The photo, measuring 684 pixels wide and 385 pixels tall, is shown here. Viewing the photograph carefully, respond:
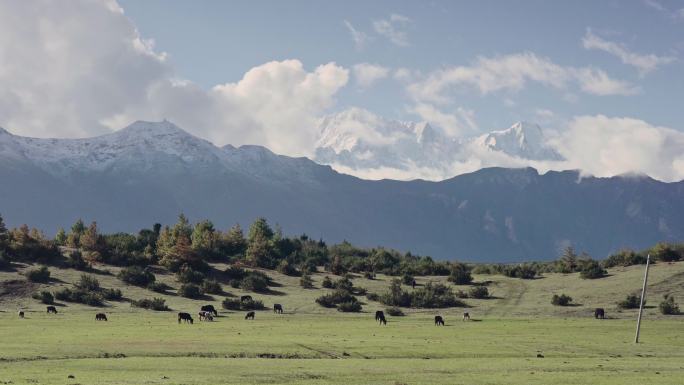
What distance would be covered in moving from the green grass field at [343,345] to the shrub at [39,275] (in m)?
1.90

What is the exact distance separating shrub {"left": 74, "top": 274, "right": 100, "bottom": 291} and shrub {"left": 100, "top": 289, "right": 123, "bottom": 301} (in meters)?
2.07

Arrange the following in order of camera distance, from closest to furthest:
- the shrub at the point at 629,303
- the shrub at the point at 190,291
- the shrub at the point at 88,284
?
the shrub at the point at 629,303 → the shrub at the point at 88,284 → the shrub at the point at 190,291

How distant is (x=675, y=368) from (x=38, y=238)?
312 feet

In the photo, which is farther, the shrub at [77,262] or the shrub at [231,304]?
the shrub at [77,262]

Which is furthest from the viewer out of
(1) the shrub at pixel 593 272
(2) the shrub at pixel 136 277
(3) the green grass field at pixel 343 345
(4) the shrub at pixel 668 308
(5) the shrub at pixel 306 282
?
(1) the shrub at pixel 593 272

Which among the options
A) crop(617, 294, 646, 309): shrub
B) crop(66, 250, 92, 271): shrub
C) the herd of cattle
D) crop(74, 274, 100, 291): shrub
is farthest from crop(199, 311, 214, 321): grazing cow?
crop(617, 294, 646, 309): shrub

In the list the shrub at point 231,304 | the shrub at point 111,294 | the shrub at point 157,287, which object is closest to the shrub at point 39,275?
the shrub at point 111,294

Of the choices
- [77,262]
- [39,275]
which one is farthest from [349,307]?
[77,262]

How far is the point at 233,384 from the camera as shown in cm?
3966

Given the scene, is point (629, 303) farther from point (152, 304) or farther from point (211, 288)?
point (152, 304)

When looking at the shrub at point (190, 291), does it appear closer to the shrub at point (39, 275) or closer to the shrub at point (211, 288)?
the shrub at point (211, 288)

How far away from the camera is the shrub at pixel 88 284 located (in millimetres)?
100688

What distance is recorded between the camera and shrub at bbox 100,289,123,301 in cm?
9806

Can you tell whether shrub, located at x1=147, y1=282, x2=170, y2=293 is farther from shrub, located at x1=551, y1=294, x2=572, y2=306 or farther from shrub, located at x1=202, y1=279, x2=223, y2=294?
shrub, located at x1=551, y1=294, x2=572, y2=306
